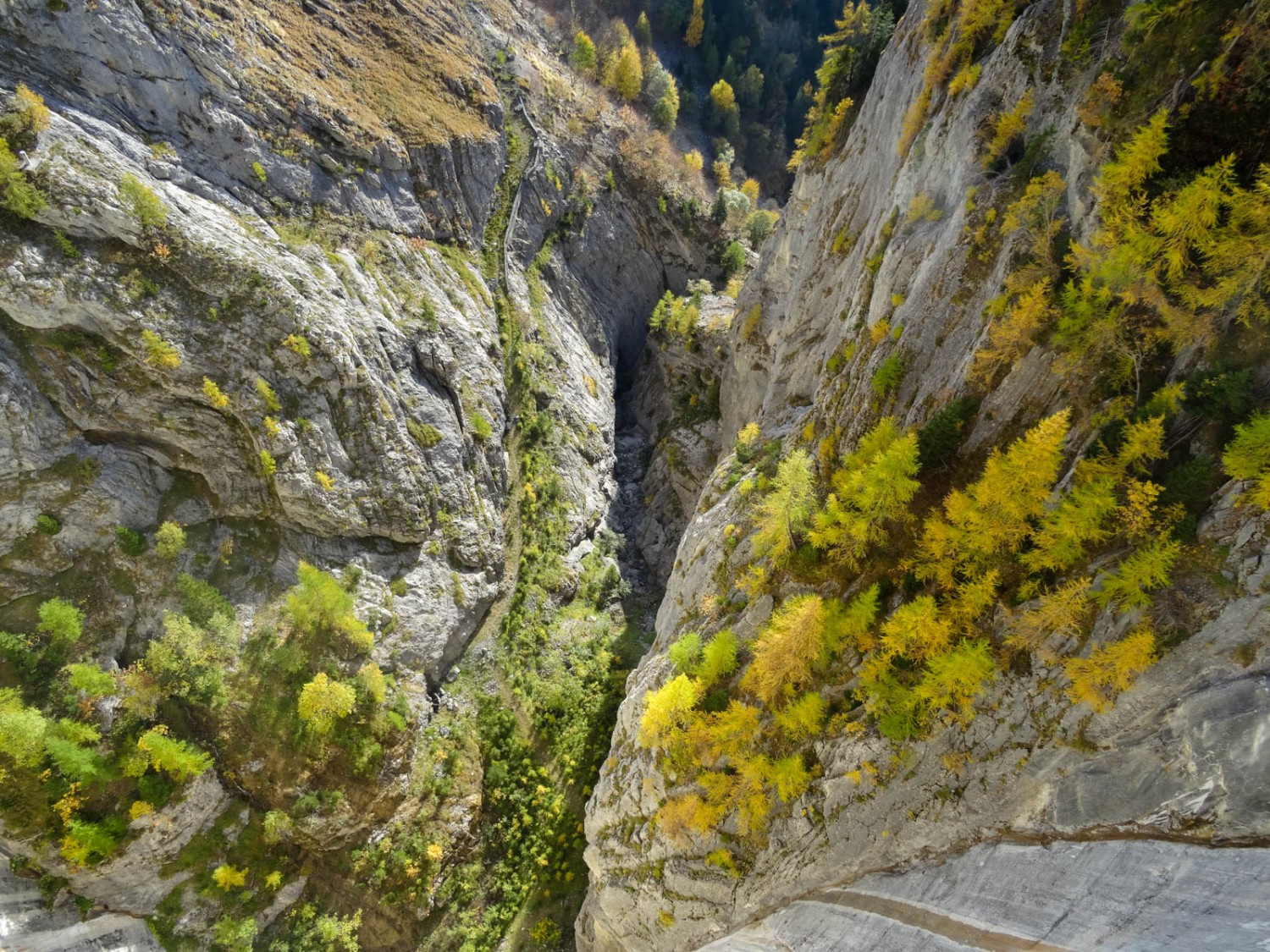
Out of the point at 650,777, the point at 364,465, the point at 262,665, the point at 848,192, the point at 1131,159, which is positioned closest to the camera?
the point at 1131,159

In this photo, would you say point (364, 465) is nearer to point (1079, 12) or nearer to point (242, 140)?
point (242, 140)

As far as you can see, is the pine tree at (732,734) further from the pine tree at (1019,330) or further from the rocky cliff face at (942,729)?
the pine tree at (1019,330)

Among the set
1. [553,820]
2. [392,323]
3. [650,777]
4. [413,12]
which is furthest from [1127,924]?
[413,12]

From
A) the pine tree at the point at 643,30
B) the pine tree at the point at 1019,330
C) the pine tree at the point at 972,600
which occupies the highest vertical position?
the pine tree at the point at 643,30

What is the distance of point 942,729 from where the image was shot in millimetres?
13289

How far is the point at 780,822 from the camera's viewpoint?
16422 mm

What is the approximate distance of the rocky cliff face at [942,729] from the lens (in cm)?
955

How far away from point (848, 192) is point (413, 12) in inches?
1798

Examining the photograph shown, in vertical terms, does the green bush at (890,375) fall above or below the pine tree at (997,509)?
above

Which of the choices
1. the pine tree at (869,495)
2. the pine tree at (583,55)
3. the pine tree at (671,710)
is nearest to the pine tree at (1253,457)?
the pine tree at (869,495)

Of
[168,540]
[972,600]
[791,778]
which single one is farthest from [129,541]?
[972,600]

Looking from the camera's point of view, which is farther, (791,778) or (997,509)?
(791,778)

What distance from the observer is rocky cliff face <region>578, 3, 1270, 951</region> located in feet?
31.3

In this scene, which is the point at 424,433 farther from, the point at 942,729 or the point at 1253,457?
the point at 1253,457
